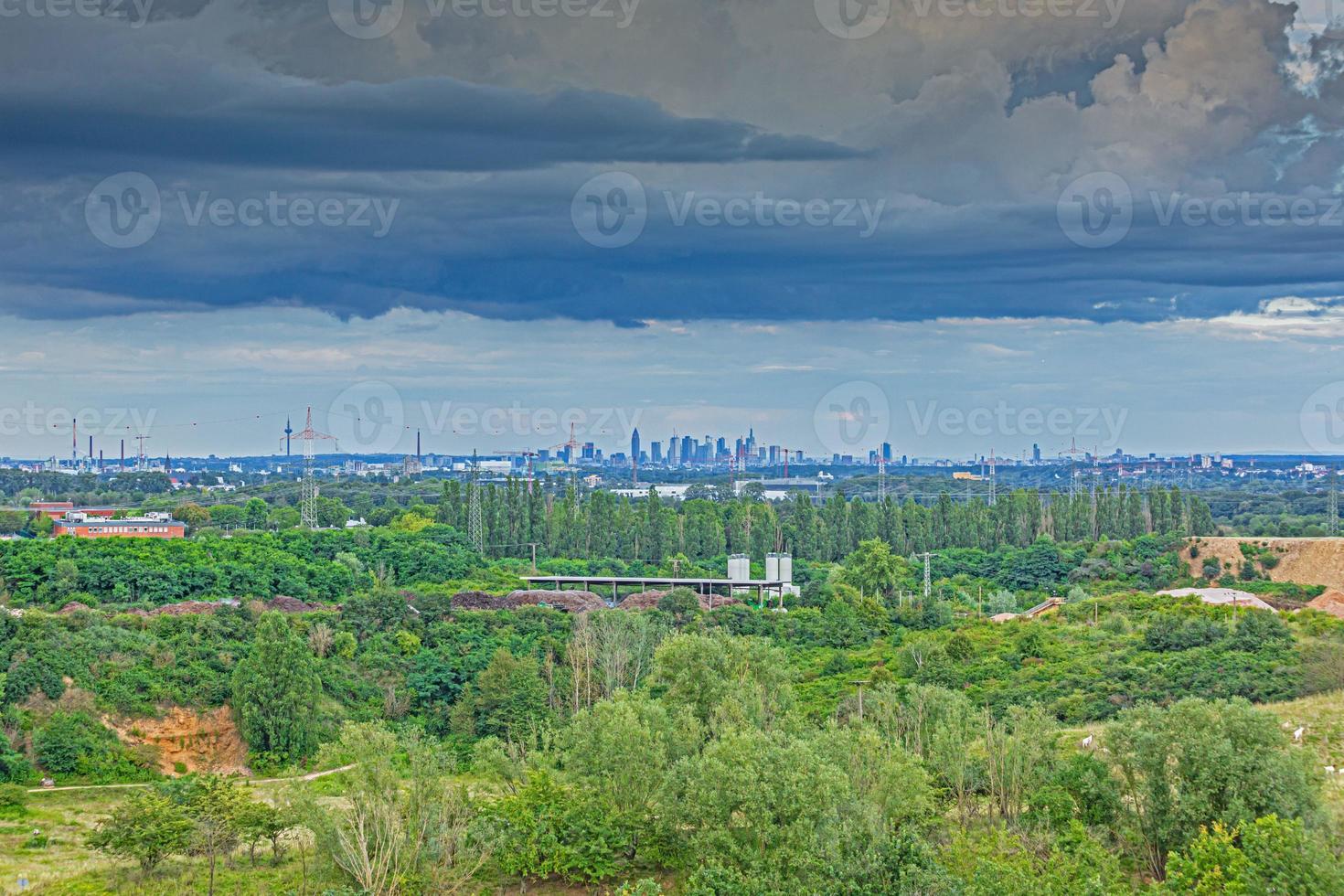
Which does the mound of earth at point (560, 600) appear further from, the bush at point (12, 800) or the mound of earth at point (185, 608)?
the bush at point (12, 800)

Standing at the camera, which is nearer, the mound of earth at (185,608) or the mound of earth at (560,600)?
the mound of earth at (185,608)

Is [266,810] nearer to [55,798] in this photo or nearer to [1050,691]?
[55,798]

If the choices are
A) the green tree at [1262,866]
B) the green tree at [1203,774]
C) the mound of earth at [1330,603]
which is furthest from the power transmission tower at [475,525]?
the green tree at [1262,866]

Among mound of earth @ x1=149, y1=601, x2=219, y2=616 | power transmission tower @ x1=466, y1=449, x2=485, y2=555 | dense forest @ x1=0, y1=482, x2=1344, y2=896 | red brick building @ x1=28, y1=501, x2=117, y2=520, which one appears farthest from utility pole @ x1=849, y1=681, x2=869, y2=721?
red brick building @ x1=28, y1=501, x2=117, y2=520

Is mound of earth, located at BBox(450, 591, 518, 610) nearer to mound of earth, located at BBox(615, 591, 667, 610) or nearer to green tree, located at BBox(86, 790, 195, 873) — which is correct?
mound of earth, located at BBox(615, 591, 667, 610)

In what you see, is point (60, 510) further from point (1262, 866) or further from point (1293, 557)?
point (1262, 866)

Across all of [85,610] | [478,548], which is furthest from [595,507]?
[85,610]

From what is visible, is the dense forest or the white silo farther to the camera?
the white silo
